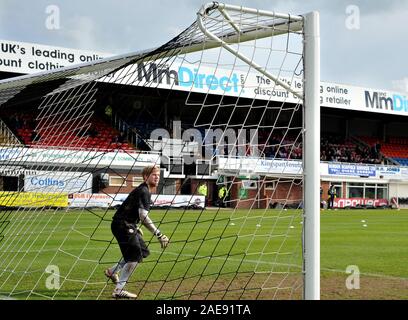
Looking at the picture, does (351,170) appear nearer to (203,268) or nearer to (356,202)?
(356,202)

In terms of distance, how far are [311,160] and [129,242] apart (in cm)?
286

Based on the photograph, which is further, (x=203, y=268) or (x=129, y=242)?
(x=203, y=268)

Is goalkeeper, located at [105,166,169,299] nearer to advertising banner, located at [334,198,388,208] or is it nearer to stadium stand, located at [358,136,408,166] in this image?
advertising banner, located at [334,198,388,208]

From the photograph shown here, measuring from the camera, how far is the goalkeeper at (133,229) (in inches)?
305

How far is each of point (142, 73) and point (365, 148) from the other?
147 feet

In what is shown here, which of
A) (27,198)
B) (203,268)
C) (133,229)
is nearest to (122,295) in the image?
(133,229)

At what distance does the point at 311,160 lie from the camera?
20.1 feet

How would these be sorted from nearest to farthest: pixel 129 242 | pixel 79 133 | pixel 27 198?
1. pixel 129 242
2. pixel 27 198
3. pixel 79 133

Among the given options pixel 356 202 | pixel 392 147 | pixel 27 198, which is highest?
pixel 392 147

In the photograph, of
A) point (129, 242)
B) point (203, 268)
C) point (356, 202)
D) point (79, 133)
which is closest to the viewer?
point (129, 242)

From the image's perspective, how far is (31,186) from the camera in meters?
18.9

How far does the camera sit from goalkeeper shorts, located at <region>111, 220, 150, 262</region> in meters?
7.73

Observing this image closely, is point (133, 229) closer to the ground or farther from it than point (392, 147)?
closer to the ground

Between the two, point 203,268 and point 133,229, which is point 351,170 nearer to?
point 203,268
